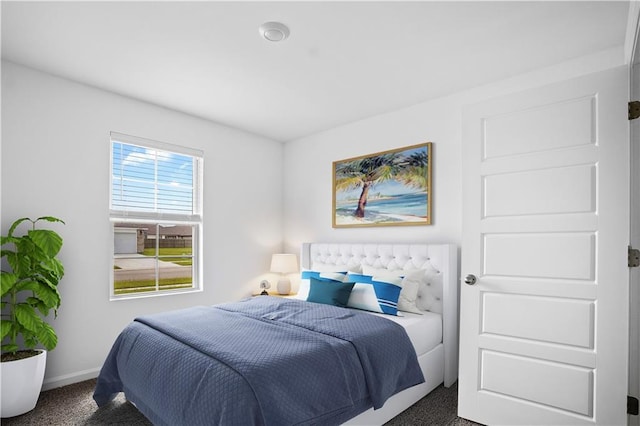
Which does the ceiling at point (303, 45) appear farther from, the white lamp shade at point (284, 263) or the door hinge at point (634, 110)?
the white lamp shade at point (284, 263)

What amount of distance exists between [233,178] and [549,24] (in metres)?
3.31

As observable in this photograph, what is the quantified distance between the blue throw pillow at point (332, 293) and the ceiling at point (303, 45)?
68.1 inches

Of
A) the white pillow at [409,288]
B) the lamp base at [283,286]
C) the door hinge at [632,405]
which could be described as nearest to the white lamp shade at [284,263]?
the lamp base at [283,286]

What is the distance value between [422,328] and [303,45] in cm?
223

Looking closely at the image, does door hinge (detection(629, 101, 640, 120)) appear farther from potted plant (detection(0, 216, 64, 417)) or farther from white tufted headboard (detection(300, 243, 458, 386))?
potted plant (detection(0, 216, 64, 417))

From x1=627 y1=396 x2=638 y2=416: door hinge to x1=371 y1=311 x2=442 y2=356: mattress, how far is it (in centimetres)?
119

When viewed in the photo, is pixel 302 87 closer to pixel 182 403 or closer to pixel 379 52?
pixel 379 52

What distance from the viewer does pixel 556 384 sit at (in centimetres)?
218

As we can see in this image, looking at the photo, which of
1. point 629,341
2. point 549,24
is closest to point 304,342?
point 629,341

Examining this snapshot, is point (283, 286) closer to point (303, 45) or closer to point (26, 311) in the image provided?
point (26, 311)

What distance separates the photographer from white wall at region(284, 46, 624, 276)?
3062 millimetres

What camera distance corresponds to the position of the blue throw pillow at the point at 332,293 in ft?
10.2

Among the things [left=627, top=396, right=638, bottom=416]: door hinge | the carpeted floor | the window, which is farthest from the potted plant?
[left=627, top=396, right=638, bottom=416]: door hinge

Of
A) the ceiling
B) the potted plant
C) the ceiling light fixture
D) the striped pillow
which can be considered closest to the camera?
the ceiling
